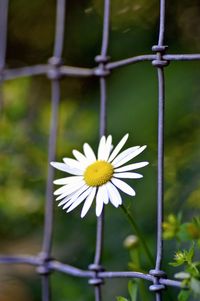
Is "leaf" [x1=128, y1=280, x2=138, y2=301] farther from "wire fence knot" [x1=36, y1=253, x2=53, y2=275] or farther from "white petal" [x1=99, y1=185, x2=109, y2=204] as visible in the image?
"wire fence knot" [x1=36, y1=253, x2=53, y2=275]

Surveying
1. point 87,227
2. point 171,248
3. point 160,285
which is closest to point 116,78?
point 87,227

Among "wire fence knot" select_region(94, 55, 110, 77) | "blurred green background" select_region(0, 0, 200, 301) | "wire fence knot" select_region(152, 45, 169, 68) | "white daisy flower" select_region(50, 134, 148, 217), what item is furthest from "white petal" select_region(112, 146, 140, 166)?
"blurred green background" select_region(0, 0, 200, 301)

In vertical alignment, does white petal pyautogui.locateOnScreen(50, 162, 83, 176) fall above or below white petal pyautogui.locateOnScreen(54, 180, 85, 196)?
above

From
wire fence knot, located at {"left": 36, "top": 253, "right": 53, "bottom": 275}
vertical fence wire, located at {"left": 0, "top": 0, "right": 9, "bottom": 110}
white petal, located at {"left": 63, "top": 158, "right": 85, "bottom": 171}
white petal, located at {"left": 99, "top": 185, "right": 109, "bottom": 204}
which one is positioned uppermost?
vertical fence wire, located at {"left": 0, "top": 0, "right": 9, "bottom": 110}

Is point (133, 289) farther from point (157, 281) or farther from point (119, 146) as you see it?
point (119, 146)

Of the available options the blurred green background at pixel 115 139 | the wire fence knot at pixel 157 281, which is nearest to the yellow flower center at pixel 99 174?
the wire fence knot at pixel 157 281

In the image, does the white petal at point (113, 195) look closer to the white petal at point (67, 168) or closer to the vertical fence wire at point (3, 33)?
the white petal at point (67, 168)

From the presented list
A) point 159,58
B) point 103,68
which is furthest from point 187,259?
point 103,68
